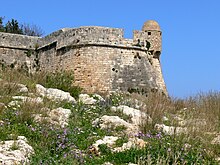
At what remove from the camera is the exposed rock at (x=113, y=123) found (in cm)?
879

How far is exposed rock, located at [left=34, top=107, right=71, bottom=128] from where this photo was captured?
852 centimetres

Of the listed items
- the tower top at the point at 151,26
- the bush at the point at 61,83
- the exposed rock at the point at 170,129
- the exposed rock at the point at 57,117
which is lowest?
the exposed rock at the point at 170,129

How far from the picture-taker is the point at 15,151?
631 cm

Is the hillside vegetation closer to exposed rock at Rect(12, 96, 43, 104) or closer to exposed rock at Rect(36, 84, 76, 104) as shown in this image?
exposed rock at Rect(12, 96, 43, 104)

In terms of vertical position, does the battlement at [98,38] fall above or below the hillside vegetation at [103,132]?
above

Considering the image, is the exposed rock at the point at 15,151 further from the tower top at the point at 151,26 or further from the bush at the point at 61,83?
the tower top at the point at 151,26

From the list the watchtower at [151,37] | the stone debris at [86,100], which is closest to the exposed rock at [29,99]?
the stone debris at [86,100]

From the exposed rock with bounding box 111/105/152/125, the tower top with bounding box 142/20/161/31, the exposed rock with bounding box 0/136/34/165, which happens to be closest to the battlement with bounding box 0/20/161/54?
the tower top with bounding box 142/20/161/31

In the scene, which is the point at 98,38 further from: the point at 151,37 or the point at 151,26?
the point at 151,26

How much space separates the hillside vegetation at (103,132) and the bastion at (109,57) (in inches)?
314

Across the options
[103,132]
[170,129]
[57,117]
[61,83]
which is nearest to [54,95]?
[57,117]

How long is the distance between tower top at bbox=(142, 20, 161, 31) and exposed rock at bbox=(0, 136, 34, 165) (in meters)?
15.3

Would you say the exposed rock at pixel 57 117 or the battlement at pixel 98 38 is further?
the battlement at pixel 98 38

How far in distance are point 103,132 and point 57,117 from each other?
1.25m
